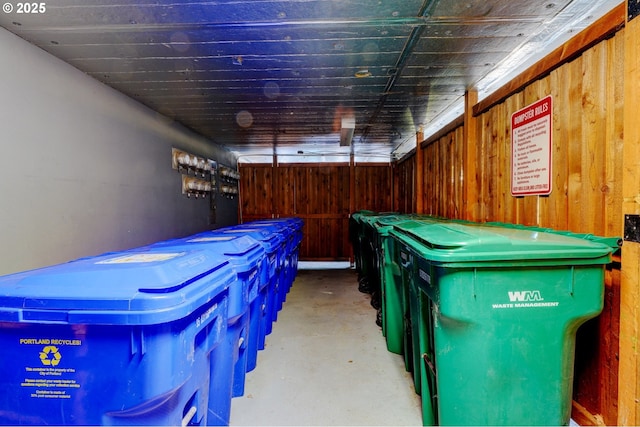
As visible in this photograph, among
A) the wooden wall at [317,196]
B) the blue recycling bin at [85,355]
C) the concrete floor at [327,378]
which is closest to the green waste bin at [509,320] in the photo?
the concrete floor at [327,378]

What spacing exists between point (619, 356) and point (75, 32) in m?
3.85

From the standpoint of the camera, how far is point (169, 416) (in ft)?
3.84

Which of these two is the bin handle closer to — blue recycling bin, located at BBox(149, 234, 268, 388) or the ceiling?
blue recycling bin, located at BBox(149, 234, 268, 388)

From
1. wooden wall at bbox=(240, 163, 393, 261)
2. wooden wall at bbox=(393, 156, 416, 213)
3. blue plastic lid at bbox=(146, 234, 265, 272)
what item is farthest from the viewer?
wooden wall at bbox=(240, 163, 393, 261)

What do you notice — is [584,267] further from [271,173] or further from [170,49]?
[271,173]

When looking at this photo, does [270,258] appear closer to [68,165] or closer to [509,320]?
[68,165]

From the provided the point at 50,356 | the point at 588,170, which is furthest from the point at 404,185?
the point at 50,356

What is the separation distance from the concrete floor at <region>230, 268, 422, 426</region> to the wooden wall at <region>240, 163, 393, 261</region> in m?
4.19

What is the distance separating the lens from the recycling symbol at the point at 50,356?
1.10m

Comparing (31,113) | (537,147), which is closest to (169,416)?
(31,113)

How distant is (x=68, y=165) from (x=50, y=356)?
2.34 meters

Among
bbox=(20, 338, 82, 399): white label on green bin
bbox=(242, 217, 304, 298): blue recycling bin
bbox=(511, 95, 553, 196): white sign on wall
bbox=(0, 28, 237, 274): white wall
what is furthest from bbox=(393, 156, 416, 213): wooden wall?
bbox=(20, 338, 82, 399): white label on green bin

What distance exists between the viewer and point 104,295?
1113mm

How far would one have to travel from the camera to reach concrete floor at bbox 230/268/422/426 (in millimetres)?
2146
